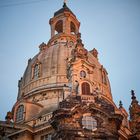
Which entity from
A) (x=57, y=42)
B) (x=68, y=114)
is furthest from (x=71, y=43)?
(x=68, y=114)

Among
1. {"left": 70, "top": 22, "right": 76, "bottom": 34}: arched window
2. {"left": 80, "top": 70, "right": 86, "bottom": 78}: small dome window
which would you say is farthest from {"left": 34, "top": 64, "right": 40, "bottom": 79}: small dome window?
{"left": 70, "top": 22, "right": 76, "bottom": 34}: arched window

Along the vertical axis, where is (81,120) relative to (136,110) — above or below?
below

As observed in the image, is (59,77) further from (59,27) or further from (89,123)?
(59,27)

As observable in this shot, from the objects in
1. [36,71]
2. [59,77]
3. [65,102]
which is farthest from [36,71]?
[65,102]

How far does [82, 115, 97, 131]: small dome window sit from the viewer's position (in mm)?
31922

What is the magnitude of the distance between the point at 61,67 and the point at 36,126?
1160 centimetres

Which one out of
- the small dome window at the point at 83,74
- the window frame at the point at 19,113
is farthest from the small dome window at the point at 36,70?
the small dome window at the point at 83,74

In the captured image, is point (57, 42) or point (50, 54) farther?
point (57, 42)

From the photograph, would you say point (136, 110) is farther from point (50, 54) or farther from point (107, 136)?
point (50, 54)

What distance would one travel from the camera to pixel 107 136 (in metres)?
31.6

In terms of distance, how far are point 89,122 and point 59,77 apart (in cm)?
1430

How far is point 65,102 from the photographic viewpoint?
33.1 meters

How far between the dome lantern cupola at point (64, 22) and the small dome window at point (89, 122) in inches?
1107

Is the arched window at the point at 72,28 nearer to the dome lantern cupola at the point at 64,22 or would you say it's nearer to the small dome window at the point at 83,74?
the dome lantern cupola at the point at 64,22
